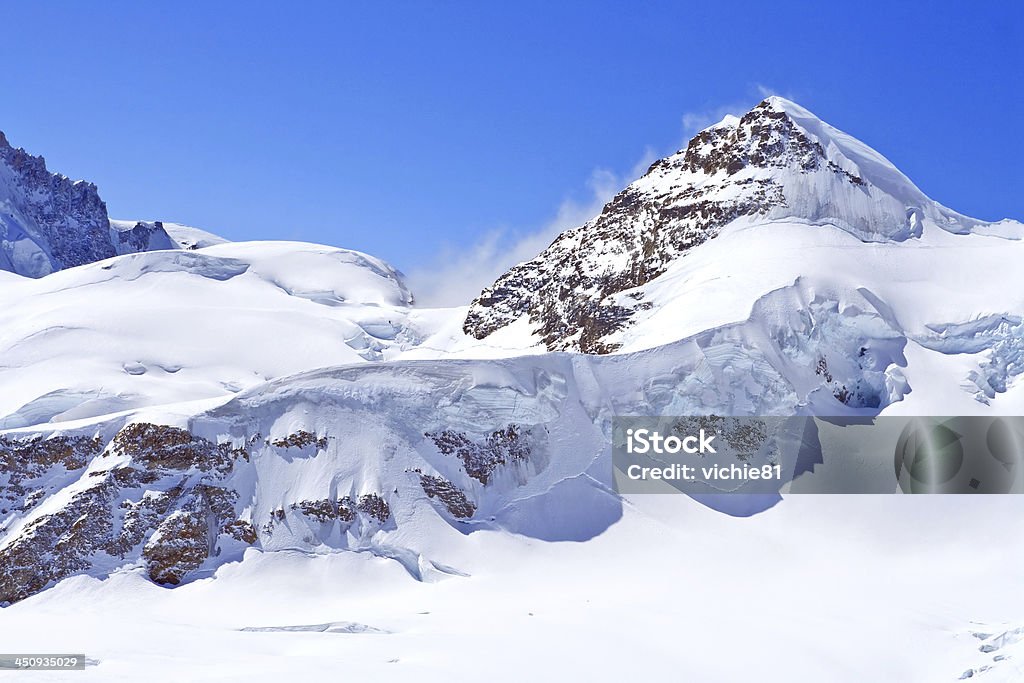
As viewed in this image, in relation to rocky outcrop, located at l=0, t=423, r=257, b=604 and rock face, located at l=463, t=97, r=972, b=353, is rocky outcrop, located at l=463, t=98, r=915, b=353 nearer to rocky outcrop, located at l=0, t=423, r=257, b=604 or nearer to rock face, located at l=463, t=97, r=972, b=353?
rock face, located at l=463, t=97, r=972, b=353

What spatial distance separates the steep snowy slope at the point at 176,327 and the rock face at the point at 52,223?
106 feet

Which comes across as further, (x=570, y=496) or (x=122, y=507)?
(x=570, y=496)

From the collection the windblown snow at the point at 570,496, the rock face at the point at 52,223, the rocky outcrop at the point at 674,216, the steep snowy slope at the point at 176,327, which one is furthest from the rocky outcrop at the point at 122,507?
the rock face at the point at 52,223

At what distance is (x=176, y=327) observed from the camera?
72438 millimetres

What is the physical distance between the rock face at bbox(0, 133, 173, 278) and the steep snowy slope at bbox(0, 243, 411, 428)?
32409 mm

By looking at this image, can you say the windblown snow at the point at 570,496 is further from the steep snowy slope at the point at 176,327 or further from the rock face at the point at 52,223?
the rock face at the point at 52,223

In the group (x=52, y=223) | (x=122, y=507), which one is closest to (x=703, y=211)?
(x=122, y=507)

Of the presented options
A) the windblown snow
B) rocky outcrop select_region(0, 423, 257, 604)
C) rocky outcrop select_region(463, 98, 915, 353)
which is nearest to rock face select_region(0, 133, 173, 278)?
the windblown snow

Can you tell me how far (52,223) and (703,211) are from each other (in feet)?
319

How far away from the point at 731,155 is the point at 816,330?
2121cm

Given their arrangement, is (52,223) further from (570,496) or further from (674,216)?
(570,496)

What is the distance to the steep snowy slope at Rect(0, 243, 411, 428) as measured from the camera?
6034 cm

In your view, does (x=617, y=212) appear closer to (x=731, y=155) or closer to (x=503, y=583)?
(x=731, y=155)

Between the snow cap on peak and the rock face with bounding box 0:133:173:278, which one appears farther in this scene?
the rock face with bounding box 0:133:173:278
